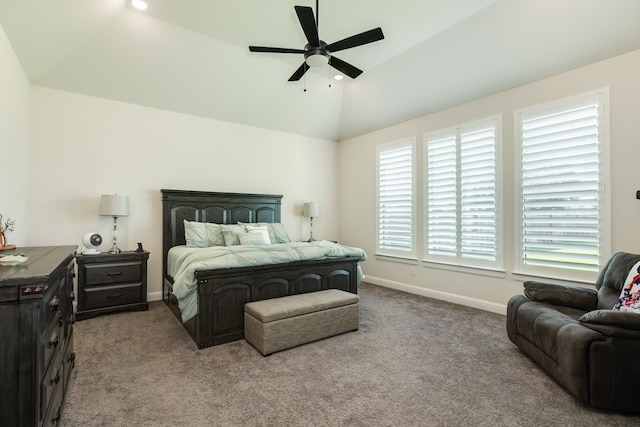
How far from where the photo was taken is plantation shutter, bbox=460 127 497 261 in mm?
4156

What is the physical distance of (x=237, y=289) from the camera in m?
3.17

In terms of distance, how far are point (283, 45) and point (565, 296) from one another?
14.0ft

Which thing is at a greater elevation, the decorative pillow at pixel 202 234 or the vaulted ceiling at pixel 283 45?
the vaulted ceiling at pixel 283 45

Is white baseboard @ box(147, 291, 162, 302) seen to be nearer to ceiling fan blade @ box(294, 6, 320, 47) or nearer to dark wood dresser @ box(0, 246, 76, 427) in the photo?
dark wood dresser @ box(0, 246, 76, 427)

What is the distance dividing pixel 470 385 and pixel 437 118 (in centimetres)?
386

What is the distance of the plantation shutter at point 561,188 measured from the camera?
331cm

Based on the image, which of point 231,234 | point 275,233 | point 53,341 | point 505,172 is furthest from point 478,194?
point 53,341

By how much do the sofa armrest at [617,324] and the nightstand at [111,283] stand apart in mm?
4731

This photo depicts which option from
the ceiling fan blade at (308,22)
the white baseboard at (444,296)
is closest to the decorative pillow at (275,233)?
the white baseboard at (444,296)

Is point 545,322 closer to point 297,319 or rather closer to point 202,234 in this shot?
point 297,319

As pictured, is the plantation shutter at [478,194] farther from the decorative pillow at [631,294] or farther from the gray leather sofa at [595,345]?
the decorative pillow at [631,294]

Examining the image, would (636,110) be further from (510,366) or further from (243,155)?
(243,155)

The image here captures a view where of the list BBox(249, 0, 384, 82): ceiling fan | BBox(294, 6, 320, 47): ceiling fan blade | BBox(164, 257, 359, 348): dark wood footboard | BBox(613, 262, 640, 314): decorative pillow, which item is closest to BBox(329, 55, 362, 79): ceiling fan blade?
BBox(249, 0, 384, 82): ceiling fan

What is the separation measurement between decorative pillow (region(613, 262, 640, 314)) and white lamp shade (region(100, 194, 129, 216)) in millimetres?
5319
